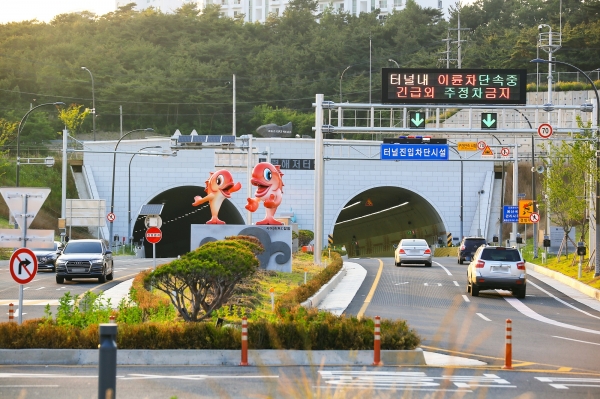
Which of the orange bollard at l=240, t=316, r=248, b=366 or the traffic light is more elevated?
the traffic light

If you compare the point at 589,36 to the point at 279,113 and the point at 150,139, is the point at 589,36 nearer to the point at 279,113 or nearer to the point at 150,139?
the point at 279,113

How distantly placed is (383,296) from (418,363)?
13.2 m

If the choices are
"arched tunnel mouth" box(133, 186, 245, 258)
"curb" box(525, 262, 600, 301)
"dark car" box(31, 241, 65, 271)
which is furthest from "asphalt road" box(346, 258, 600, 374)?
"arched tunnel mouth" box(133, 186, 245, 258)

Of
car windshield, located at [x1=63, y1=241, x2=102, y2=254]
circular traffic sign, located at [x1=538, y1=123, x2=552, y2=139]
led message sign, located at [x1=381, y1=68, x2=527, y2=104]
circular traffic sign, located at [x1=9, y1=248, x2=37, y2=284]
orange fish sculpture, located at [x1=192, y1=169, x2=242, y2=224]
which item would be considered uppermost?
led message sign, located at [x1=381, y1=68, x2=527, y2=104]

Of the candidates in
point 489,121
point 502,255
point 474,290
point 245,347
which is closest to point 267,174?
point 489,121

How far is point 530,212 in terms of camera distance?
5541 cm

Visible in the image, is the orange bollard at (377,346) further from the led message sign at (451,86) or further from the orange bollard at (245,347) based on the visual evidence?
the led message sign at (451,86)

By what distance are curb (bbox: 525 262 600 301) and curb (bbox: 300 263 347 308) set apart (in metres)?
8.62

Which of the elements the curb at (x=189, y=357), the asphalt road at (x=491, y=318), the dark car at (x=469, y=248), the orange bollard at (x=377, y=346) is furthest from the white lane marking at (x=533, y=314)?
the dark car at (x=469, y=248)

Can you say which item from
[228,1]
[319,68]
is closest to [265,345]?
[319,68]

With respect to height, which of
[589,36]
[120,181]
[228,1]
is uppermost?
[228,1]

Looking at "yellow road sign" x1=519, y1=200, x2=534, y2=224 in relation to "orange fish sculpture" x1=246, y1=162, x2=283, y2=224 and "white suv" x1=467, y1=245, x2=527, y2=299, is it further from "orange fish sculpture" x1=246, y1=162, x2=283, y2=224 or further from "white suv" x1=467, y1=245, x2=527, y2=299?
"white suv" x1=467, y1=245, x2=527, y2=299

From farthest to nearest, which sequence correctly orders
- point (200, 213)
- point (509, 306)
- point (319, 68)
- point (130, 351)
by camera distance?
1. point (319, 68)
2. point (200, 213)
3. point (509, 306)
4. point (130, 351)

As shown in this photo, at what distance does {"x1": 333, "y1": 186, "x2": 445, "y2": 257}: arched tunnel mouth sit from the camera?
7638 cm
